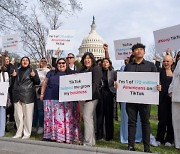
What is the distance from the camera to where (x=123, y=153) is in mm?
4270

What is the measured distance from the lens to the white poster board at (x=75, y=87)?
17.0 ft

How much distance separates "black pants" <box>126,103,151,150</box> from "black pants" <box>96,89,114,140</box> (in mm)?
1034

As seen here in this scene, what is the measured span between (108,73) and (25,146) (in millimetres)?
2255

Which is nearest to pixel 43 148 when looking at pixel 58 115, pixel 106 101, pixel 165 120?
pixel 58 115

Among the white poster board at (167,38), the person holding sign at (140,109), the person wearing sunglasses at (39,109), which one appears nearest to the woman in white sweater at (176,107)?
the person holding sign at (140,109)

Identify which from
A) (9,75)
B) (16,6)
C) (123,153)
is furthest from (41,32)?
(123,153)

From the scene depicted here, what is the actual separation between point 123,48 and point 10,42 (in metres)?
3.27

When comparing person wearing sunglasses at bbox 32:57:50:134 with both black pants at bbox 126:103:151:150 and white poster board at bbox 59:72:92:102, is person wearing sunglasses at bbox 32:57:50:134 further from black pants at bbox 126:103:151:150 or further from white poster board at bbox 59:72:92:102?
black pants at bbox 126:103:151:150

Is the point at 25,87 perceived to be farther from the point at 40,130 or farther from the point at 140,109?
the point at 140,109

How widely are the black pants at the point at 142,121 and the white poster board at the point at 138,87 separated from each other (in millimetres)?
150

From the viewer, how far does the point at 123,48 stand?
730cm

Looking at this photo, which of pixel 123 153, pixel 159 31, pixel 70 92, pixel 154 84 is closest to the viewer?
pixel 123 153

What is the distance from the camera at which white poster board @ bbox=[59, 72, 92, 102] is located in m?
5.19

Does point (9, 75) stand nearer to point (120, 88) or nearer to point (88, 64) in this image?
point (88, 64)
